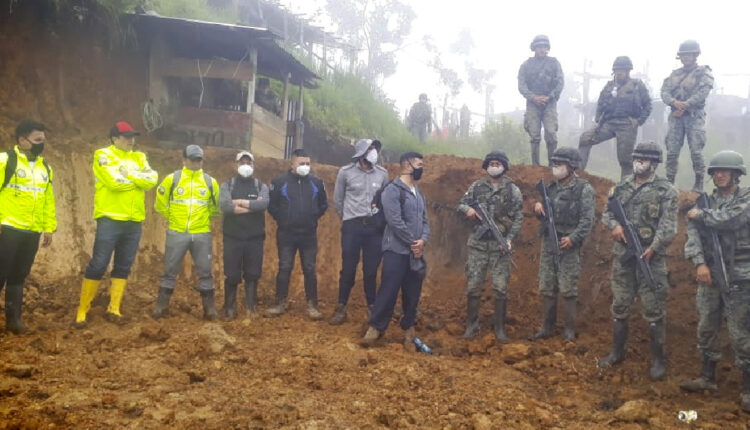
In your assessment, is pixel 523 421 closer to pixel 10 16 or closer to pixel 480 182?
pixel 480 182

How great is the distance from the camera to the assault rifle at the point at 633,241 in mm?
5191

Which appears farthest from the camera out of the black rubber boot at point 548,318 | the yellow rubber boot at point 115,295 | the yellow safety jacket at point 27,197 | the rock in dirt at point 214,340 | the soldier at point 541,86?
the soldier at point 541,86

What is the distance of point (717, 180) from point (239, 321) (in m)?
4.96

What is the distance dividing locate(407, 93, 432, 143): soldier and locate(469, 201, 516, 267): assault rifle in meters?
10.6

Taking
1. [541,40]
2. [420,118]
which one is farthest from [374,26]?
[541,40]

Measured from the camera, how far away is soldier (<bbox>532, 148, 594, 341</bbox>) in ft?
19.8

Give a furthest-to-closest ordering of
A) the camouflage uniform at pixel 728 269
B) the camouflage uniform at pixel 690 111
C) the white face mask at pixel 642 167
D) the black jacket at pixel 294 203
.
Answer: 1. the camouflage uniform at pixel 690 111
2. the black jacket at pixel 294 203
3. the white face mask at pixel 642 167
4. the camouflage uniform at pixel 728 269

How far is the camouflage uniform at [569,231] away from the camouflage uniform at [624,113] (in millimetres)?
2458

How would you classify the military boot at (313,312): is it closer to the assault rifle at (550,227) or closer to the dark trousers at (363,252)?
the dark trousers at (363,252)

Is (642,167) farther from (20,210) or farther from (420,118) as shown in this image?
(420,118)

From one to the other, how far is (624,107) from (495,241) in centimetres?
352

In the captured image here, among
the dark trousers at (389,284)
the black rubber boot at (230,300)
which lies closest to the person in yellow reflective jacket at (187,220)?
the black rubber boot at (230,300)

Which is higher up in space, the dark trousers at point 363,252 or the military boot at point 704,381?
the dark trousers at point 363,252

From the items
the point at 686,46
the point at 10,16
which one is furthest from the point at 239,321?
the point at 686,46
